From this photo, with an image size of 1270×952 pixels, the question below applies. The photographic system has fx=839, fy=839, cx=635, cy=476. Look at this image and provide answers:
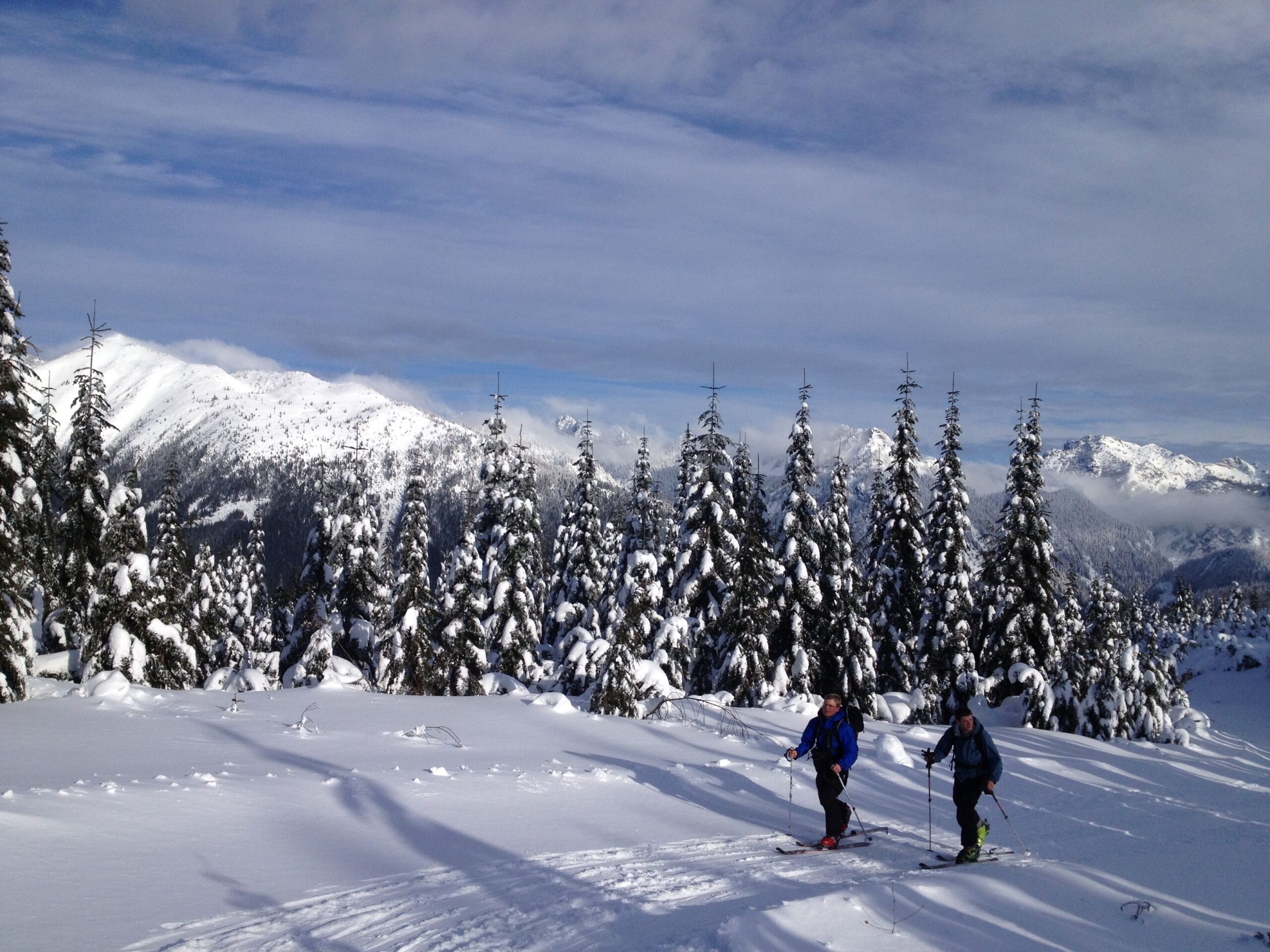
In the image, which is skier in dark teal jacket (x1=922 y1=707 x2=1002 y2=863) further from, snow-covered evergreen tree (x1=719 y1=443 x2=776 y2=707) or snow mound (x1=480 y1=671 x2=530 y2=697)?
snow-covered evergreen tree (x1=719 y1=443 x2=776 y2=707)

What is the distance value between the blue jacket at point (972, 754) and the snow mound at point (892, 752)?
18.3 ft

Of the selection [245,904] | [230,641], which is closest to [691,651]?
[245,904]

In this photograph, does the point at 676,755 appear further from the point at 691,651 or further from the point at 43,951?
the point at 691,651

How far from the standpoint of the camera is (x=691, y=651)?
27.5 metres

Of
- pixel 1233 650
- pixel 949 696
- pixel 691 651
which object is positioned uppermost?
pixel 691 651

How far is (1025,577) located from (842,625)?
22.9ft

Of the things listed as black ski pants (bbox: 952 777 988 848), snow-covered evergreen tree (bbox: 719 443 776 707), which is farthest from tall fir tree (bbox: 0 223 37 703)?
snow-covered evergreen tree (bbox: 719 443 776 707)

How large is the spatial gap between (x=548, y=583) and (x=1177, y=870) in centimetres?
4059

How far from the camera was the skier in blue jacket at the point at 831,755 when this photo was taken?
10.2 metres

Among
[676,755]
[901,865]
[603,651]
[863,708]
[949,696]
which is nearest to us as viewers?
[901,865]

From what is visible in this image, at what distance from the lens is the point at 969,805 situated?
32.7 feet

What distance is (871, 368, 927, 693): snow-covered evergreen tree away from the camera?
1315 inches

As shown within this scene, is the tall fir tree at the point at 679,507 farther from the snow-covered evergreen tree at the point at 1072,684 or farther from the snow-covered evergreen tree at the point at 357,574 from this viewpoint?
the snow-covered evergreen tree at the point at 1072,684

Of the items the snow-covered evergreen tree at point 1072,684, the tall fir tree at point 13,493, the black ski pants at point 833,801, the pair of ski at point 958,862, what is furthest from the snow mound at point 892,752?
the tall fir tree at point 13,493
